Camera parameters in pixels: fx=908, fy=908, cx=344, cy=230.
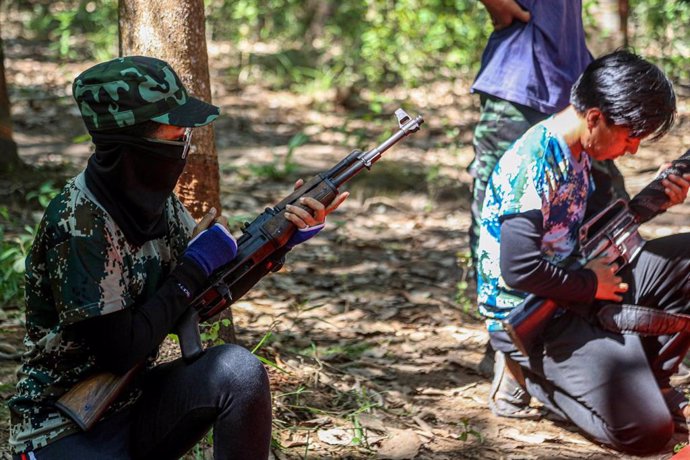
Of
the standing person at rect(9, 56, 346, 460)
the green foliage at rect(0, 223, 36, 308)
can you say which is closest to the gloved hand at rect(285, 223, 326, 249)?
the standing person at rect(9, 56, 346, 460)

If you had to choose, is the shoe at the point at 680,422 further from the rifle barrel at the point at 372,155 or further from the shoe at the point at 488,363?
the rifle barrel at the point at 372,155

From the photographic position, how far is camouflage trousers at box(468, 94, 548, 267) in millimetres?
3977

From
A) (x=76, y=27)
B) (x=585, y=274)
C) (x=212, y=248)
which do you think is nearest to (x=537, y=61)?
(x=585, y=274)

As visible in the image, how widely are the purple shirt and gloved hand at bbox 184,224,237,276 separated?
5.78ft

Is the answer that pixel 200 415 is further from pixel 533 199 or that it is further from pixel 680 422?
pixel 680 422

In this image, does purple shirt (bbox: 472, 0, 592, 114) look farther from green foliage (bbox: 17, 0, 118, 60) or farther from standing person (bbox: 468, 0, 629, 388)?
green foliage (bbox: 17, 0, 118, 60)

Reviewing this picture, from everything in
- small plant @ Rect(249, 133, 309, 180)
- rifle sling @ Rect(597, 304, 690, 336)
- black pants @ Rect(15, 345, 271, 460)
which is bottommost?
small plant @ Rect(249, 133, 309, 180)

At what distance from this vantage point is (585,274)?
348 cm

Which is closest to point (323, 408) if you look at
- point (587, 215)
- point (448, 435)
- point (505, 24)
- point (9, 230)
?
point (448, 435)

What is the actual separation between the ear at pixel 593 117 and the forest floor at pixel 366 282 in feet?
4.07

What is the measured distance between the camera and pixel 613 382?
11.3 ft

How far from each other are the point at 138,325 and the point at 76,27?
10.2 meters

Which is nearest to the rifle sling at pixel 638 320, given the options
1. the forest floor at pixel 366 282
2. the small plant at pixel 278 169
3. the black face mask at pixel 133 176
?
the forest floor at pixel 366 282

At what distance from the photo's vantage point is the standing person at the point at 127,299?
2375mm
